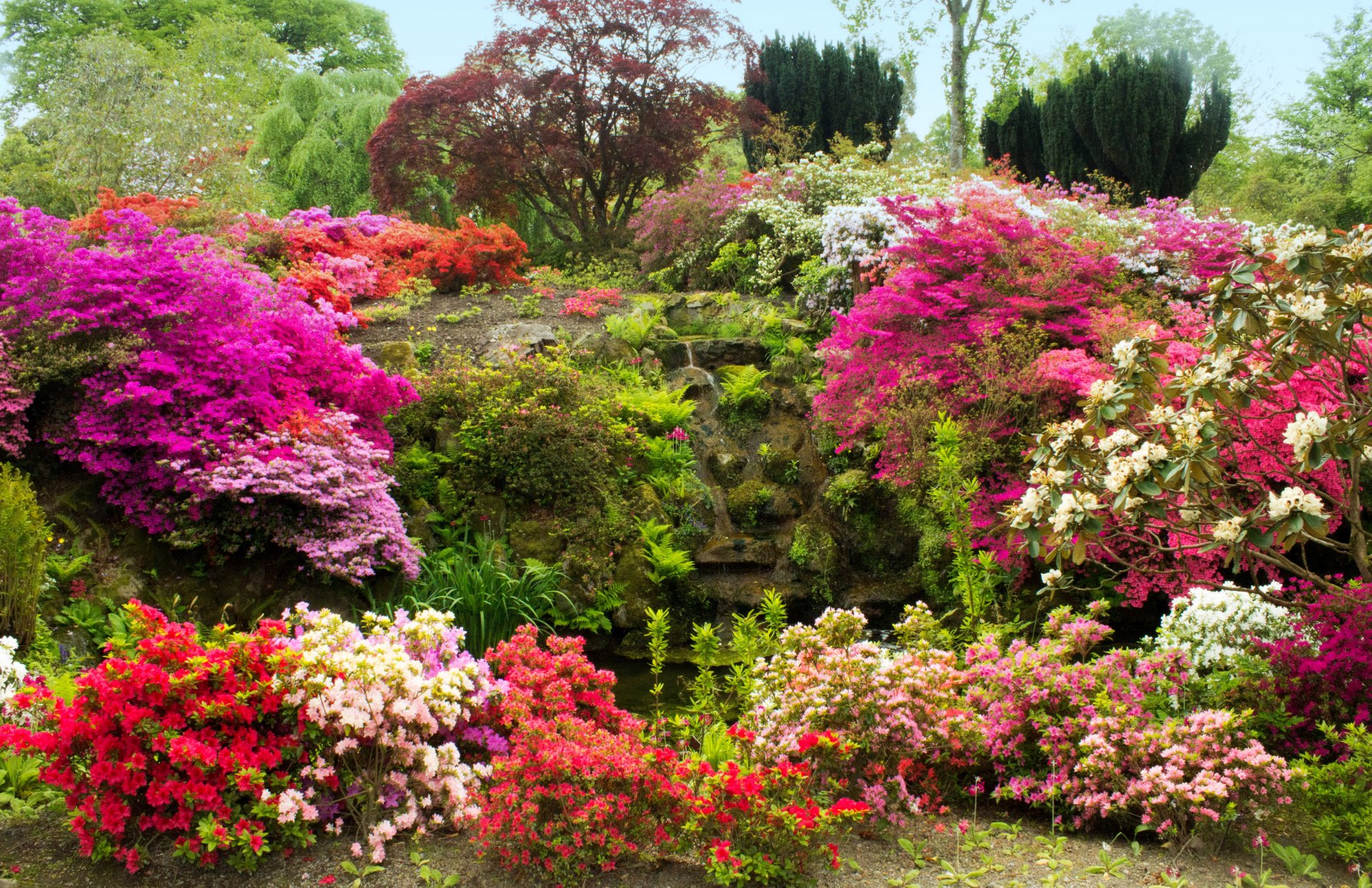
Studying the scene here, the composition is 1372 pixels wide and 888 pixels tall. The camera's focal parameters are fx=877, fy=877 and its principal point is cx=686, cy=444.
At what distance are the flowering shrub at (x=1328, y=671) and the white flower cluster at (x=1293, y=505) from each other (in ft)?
2.51

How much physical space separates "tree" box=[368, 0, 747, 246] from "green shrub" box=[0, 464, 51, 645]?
9884 mm

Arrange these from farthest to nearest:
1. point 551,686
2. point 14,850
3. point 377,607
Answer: point 377,607
point 551,686
point 14,850

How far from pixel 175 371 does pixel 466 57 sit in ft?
33.4

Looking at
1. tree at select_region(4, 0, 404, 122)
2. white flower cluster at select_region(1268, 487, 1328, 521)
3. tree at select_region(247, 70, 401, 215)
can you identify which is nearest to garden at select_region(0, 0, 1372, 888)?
white flower cluster at select_region(1268, 487, 1328, 521)

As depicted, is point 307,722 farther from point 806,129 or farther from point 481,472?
point 806,129

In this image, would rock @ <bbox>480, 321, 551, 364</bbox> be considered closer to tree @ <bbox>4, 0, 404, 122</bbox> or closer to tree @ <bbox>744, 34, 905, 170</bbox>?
tree @ <bbox>744, 34, 905, 170</bbox>

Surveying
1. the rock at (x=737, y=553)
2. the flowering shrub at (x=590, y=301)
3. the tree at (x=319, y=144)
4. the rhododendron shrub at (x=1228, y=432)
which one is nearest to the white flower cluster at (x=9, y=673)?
the rhododendron shrub at (x=1228, y=432)

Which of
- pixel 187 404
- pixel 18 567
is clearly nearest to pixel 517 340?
pixel 187 404

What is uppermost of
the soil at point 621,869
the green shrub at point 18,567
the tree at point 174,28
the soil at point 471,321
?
the tree at point 174,28

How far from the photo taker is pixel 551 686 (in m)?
3.49

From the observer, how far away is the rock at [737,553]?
7.90 metres

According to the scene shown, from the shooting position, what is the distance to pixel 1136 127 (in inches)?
675

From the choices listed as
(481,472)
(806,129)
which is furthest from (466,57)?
(481,472)

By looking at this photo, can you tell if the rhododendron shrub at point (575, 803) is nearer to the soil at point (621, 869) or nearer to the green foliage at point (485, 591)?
the soil at point (621, 869)
